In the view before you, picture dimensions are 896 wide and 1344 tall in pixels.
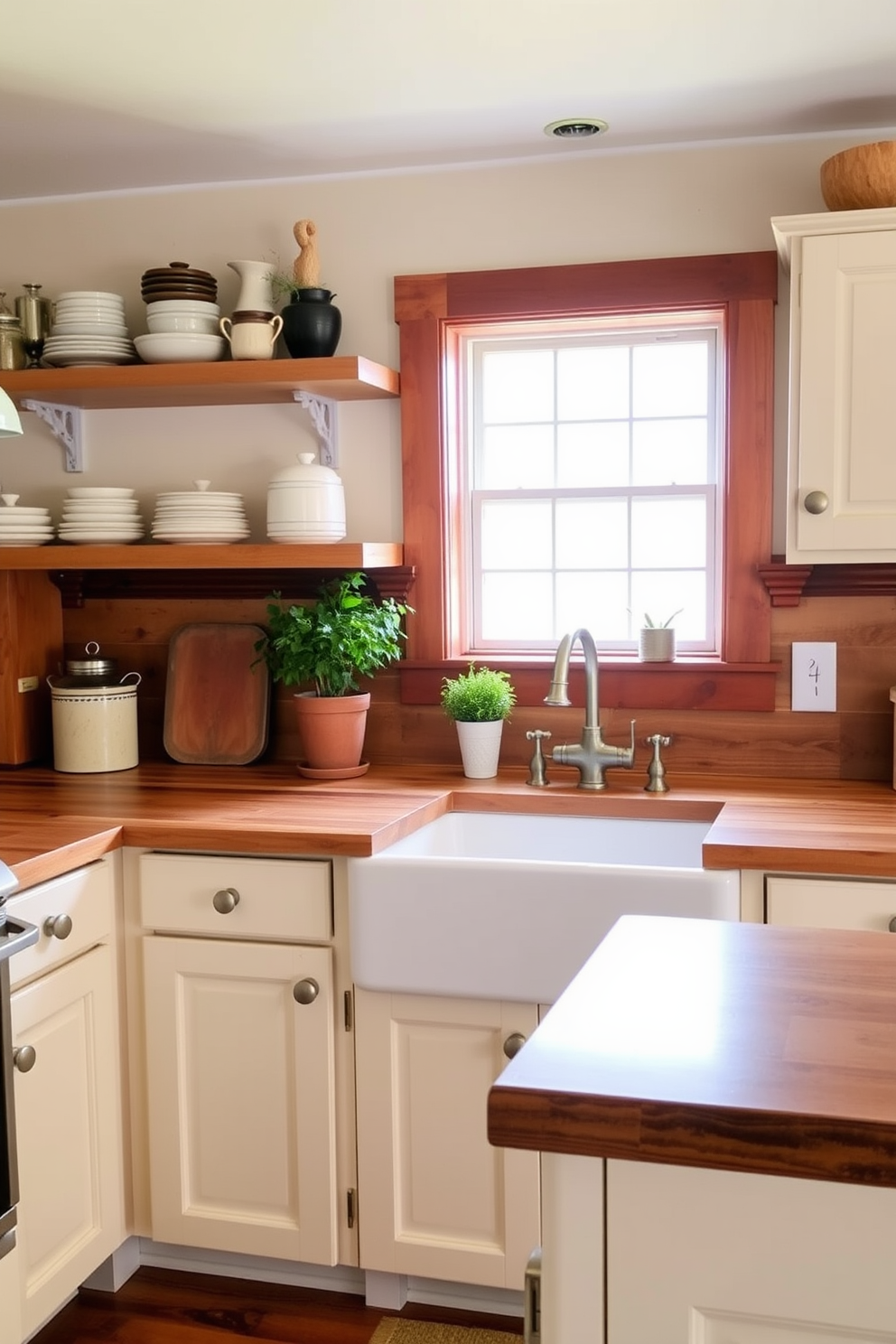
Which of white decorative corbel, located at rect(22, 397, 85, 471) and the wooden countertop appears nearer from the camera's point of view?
the wooden countertop

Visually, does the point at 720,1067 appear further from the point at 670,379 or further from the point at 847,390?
the point at 670,379

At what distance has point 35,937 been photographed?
2049 mm

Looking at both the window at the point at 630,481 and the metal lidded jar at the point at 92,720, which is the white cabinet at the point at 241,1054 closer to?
the metal lidded jar at the point at 92,720

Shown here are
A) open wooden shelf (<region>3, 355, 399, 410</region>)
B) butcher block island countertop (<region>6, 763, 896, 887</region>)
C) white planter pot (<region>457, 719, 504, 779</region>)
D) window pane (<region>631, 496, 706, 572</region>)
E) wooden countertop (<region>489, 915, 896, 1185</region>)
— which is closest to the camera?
wooden countertop (<region>489, 915, 896, 1185</region>)

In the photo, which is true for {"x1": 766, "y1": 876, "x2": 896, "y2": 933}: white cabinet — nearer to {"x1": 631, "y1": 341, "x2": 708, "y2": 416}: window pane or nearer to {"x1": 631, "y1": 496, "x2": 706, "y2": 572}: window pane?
{"x1": 631, "y1": 496, "x2": 706, "y2": 572}: window pane

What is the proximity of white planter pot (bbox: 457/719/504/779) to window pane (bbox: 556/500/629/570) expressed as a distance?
45 cm

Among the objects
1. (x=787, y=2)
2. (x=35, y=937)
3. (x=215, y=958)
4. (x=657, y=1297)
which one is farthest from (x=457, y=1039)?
(x=787, y=2)

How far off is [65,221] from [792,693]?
2.09 m

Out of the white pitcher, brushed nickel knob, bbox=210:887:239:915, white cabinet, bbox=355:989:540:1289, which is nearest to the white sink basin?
white cabinet, bbox=355:989:540:1289

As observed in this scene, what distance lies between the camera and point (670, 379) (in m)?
3.04

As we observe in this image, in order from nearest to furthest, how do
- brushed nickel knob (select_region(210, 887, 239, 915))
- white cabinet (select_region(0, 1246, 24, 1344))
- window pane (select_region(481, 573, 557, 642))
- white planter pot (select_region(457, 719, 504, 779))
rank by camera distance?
white cabinet (select_region(0, 1246, 24, 1344)), brushed nickel knob (select_region(210, 887, 239, 915)), white planter pot (select_region(457, 719, 504, 779)), window pane (select_region(481, 573, 557, 642))

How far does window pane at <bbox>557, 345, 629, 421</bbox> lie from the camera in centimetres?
306

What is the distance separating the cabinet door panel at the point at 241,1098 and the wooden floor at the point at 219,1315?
0.13m

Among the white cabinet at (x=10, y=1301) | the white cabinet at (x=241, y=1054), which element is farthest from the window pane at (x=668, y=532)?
the white cabinet at (x=10, y=1301)
